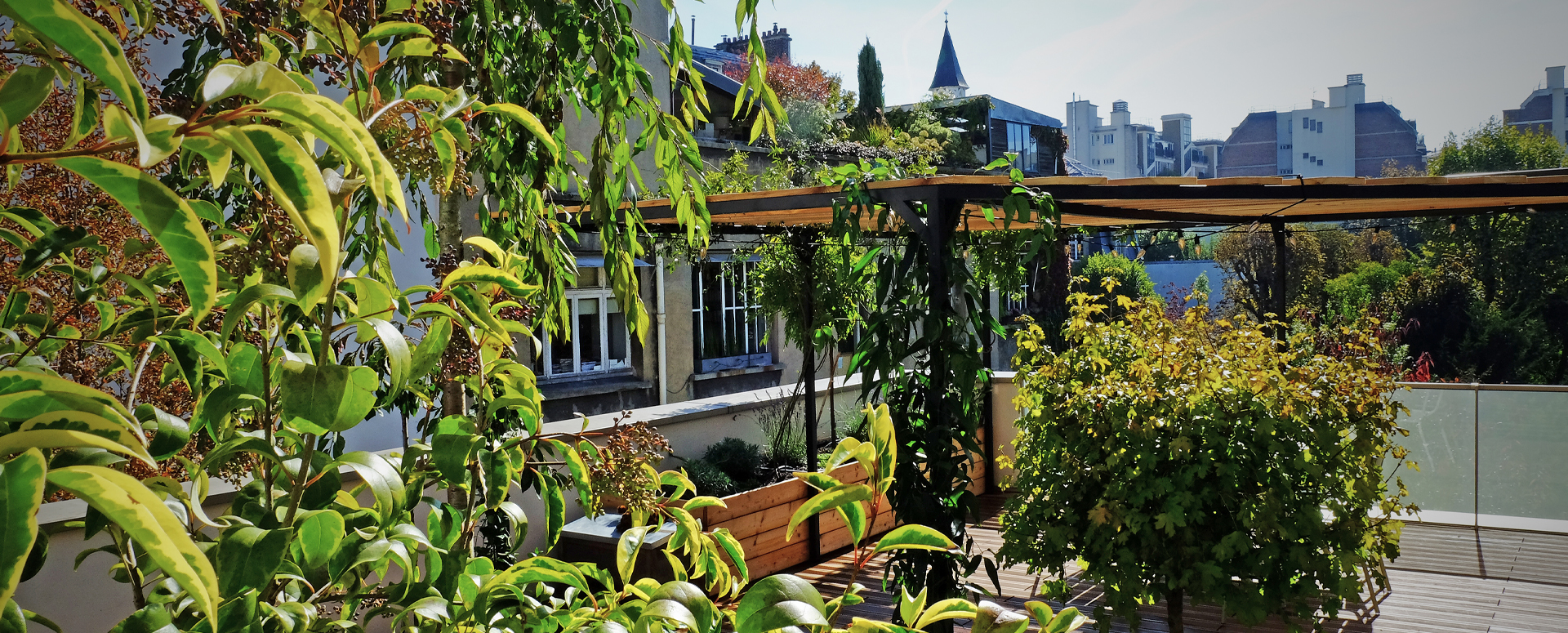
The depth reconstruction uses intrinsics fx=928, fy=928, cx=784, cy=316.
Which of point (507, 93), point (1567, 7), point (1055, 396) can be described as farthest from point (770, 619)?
point (1567, 7)

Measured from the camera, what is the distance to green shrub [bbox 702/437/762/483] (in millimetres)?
6027

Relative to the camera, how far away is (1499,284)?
1989cm

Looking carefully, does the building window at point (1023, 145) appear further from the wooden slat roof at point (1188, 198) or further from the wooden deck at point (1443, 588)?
the wooden deck at point (1443, 588)

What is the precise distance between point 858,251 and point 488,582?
6862 mm

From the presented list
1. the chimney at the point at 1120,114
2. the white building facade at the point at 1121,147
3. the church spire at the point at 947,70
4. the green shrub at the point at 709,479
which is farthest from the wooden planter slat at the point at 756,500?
the chimney at the point at 1120,114

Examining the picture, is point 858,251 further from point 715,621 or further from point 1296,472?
point 715,621

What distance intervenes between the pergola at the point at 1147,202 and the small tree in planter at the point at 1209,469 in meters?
0.62

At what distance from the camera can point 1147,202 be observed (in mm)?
4941

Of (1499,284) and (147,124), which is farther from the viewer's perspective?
(1499,284)

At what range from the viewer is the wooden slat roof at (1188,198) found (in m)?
3.66

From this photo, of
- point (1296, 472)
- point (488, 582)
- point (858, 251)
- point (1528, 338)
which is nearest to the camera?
point (488, 582)

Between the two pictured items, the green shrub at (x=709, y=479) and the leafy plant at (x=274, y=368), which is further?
the green shrub at (x=709, y=479)

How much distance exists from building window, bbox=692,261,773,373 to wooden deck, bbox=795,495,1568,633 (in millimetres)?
6364

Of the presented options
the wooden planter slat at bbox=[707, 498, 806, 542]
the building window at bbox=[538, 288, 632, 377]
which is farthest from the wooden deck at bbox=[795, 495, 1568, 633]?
the building window at bbox=[538, 288, 632, 377]
